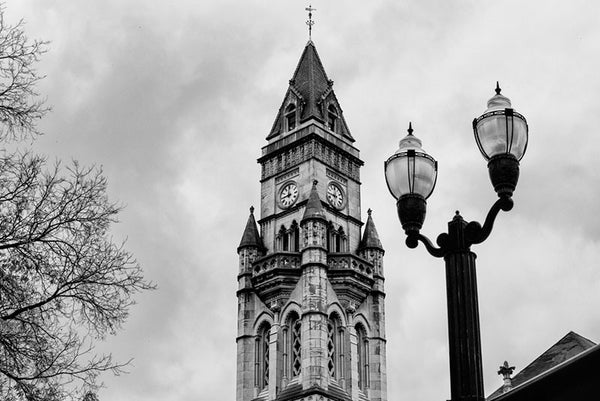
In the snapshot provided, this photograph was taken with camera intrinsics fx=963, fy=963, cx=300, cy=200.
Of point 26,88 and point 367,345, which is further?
point 367,345

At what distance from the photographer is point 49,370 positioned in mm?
14664

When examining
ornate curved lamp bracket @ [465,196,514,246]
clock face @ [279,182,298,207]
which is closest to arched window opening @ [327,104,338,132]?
clock face @ [279,182,298,207]

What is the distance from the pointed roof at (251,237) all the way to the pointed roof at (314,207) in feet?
13.0

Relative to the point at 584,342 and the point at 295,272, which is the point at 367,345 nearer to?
the point at 295,272

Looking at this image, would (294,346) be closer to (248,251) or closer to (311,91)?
(248,251)

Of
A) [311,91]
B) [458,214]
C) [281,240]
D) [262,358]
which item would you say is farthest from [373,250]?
[458,214]

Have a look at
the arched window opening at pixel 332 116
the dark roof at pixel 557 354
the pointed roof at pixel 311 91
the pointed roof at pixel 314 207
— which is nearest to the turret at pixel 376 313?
the pointed roof at pixel 314 207

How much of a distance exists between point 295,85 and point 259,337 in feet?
56.2

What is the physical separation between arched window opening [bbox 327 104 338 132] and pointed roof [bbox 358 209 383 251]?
651 centimetres

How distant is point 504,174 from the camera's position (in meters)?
10.9

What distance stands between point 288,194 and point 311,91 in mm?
7549

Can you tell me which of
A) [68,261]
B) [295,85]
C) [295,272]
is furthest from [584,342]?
[295,85]

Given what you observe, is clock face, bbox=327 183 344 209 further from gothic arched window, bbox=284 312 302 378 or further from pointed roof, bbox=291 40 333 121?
gothic arched window, bbox=284 312 302 378

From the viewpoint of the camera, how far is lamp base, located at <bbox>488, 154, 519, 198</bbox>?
35.7 ft
